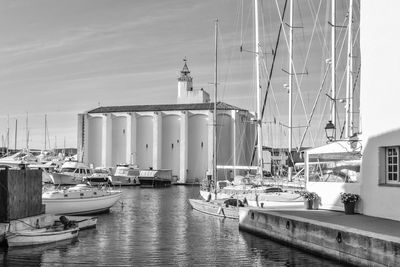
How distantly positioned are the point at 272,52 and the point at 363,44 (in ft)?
81.3

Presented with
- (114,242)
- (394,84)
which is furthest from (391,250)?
(114,242)

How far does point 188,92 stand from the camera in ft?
336

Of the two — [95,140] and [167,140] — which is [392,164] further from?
[95,140]

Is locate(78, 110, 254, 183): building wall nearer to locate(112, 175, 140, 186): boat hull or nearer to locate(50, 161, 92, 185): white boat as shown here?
locate(112, 175, 140, 186): boat hull

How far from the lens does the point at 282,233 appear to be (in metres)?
20.8

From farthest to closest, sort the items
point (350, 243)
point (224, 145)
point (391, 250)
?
point (224, 145) < point (350, 243) < point (391, 250)

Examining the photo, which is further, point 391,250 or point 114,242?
point 114,242

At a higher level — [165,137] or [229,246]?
[165,137]

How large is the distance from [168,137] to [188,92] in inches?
605

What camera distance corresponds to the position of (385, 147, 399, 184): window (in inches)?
722

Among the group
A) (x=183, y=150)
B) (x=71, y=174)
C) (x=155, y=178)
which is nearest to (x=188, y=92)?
(x=183, y=150)

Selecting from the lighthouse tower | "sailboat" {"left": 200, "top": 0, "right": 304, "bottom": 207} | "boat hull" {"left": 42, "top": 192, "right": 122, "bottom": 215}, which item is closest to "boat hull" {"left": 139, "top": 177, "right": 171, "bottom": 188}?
the lighthouse tower

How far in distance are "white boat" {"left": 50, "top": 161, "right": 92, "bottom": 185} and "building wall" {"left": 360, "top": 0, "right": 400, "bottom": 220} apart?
58.5 metres

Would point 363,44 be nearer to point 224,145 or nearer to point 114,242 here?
point 114,242
